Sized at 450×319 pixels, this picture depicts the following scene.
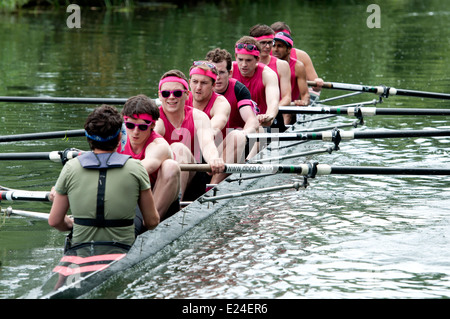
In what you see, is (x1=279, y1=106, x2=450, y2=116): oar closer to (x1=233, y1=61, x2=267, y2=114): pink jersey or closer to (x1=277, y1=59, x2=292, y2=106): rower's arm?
(x1=233, y1=61, x2=267, y2=114): pink jersey

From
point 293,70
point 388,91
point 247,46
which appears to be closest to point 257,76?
→ point 247,46

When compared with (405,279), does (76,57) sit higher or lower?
higher

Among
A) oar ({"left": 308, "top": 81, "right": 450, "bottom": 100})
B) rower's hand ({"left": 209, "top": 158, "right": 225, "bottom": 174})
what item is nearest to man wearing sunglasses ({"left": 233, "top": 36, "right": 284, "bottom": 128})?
oar ({"left": 308, "top": 81, "right": 450, "bottom": 100})

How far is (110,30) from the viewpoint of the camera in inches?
1130

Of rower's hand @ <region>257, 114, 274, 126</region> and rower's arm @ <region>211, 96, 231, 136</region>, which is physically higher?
rower's arm @ <region>211, 96, 231, 136</region>

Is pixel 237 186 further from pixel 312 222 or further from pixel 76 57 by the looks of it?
pixel 76 57

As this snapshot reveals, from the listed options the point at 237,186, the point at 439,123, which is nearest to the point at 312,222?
the point at 237,186

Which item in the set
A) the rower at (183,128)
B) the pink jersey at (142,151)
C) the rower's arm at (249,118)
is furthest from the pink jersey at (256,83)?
the pink jersey at (142,151)

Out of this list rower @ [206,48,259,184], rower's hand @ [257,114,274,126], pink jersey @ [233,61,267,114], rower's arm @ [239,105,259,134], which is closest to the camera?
rower @ [206,48,259,184]

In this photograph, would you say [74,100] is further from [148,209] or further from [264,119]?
[148,209]

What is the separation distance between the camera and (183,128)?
782 cm

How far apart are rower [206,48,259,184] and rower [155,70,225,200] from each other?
63 centimetres

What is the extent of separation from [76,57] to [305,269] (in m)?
16.7

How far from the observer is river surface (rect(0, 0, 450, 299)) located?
618 cm
